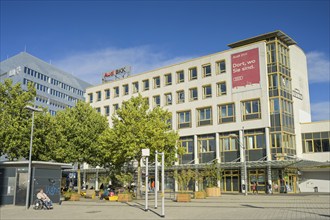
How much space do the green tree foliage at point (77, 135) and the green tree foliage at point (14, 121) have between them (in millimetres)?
3080

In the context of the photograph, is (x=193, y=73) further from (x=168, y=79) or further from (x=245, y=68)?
(x=245, y=68)

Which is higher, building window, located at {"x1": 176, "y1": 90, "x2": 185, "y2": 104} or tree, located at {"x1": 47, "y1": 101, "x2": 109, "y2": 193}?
building window, located at {"x1": 176, "y1": 90, "x2": 185, "y2": 104}

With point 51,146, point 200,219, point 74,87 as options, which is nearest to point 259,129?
point 51,146

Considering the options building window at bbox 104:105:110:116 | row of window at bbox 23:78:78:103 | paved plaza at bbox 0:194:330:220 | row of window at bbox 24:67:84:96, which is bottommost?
paved plaza at bbox 0:194:330:220

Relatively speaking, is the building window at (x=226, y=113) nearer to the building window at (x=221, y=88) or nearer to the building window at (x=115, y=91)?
the building window at (x=221, y=88)

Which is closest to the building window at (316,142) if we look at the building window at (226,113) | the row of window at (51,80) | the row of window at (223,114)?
the row of window at (223,114)

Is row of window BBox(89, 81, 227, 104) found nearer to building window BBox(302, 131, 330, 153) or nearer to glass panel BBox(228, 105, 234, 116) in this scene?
glass panel BBox(228, 105, 234, 116)

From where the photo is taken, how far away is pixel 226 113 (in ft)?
170

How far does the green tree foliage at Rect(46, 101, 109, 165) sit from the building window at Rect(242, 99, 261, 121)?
18.7m

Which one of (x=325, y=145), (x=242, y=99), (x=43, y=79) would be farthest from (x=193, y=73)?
(x=43, y=79)

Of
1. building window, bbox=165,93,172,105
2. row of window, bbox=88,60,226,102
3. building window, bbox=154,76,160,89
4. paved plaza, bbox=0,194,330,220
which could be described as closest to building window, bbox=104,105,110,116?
row of window, bbox=88,60,226,102

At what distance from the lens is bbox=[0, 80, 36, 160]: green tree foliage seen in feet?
103

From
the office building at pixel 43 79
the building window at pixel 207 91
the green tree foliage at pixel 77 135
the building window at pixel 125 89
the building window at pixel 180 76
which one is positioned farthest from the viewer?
the office building at pixel 43 79

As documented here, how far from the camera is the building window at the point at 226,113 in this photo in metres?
51.2
